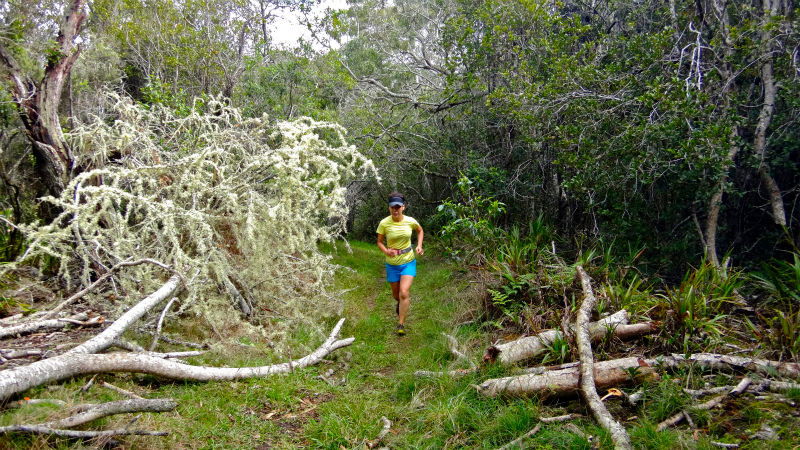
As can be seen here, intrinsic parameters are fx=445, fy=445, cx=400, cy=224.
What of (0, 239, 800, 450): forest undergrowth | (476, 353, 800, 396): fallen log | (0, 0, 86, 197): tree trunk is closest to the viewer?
(0, 239, 800, 450): forest undergrowth

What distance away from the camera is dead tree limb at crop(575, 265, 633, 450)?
275cm

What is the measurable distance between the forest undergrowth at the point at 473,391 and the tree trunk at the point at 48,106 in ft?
8.13

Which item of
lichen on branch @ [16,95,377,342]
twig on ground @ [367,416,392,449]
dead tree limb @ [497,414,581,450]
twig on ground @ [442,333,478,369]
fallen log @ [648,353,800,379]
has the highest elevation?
lichen on branch @ [16,95,377,342]

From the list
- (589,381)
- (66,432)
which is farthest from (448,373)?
(66,432)

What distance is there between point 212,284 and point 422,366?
2.40 meters

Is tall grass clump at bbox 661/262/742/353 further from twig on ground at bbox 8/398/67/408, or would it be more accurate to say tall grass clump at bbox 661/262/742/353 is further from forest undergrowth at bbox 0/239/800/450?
twig on ground at bbox 8/398/67/408

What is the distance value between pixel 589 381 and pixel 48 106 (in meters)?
6.42

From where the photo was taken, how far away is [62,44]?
5328 millimetres

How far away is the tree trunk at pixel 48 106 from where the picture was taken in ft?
16.9

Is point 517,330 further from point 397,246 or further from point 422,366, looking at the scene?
point 397,246

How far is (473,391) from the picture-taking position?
3693mm

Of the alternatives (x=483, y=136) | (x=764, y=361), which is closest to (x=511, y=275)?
(x=764, y=361)

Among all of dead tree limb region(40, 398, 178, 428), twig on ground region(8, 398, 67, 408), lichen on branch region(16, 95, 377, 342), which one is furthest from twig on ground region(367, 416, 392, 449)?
lichen on branch region(16, 95, 377, 342)

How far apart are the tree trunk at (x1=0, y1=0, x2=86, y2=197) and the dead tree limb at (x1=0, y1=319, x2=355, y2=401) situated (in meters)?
3.00
